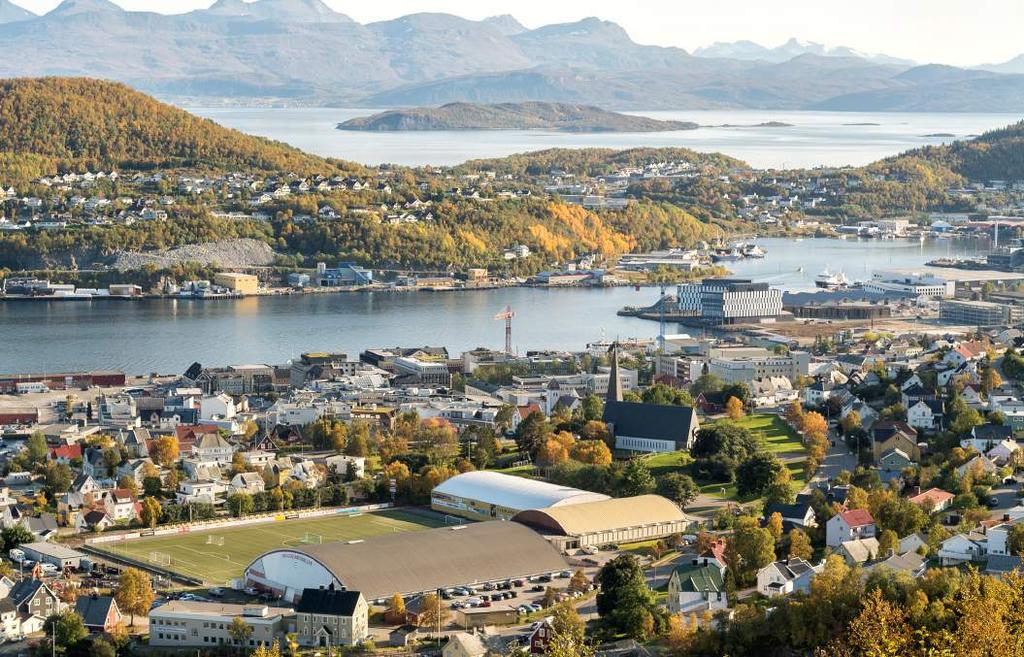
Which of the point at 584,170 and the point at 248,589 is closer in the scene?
the point at 248,589

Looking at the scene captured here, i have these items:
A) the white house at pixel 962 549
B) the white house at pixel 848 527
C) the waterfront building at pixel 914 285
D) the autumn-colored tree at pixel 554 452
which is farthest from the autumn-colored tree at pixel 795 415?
the waterfront building at pixel 914 285

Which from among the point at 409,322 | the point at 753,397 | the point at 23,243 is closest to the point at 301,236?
the point at 23,243

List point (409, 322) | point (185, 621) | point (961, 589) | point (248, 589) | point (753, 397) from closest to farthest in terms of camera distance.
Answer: point (961, 589)
point (185, 621)
point (248, 589)
point (753, 397)
point (409, 322)

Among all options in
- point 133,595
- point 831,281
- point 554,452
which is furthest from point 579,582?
point 831,281

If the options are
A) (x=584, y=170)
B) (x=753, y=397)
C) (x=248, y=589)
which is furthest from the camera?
(x=584, y=170)

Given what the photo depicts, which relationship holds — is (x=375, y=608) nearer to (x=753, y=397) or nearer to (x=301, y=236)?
(x=753, y=397)

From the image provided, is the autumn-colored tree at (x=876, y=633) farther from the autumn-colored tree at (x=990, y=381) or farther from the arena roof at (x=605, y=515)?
the autumn-colored tree at (x=990, y=381)
